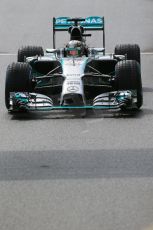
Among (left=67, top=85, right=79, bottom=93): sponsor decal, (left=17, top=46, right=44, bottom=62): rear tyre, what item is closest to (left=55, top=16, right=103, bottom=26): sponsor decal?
(left=17, top=46, right=44, bottom=62): rear tyre

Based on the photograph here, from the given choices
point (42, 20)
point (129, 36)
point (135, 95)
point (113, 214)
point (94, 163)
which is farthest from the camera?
point (42, 20)

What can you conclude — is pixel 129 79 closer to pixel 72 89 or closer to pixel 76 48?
pixel 72 89

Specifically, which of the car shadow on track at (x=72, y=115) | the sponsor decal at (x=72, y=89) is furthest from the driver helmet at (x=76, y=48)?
the sponsor decal at (x=72, y=89)

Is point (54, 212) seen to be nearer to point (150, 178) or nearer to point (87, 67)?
point (150, 178)

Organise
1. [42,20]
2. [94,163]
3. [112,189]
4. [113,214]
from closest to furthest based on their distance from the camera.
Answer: [113,214]
[112,189]
[94,163]
[42,20]

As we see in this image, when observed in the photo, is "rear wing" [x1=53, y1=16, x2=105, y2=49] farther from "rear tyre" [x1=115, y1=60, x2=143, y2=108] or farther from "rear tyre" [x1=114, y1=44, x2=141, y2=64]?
"rear tyre" [x1=115, y1=60, x2=143, y2=108]

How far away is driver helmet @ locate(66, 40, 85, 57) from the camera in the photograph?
16.6m

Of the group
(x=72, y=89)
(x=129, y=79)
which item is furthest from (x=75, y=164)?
(x=129, y=79)

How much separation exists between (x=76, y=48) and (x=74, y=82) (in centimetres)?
194

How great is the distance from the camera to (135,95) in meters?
14.9

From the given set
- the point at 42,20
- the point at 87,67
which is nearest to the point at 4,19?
the point at 42,20

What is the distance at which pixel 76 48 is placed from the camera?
16672 millimetres

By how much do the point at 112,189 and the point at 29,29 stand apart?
17693 mm

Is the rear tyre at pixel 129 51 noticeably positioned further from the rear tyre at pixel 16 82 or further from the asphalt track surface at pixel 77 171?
the rear tyre at pixel 16 82
